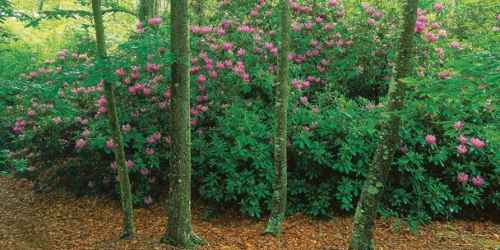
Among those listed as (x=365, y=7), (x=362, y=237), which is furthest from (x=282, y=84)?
(x=365, y=7)

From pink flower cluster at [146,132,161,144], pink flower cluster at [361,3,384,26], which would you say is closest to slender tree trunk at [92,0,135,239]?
pink flower cluster at [146,132,161,144]

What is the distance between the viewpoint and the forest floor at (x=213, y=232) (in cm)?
582

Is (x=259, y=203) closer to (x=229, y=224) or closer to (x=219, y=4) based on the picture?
(x=229, y=224)

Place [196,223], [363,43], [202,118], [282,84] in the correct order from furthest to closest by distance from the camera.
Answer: [363,43]
[202,118]
[196,223]
[282,84]

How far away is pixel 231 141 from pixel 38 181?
4.24 metres

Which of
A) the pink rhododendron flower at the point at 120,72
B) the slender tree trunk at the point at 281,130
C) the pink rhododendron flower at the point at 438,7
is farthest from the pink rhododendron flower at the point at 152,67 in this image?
the pink rhododendron flower at the point at 438,7

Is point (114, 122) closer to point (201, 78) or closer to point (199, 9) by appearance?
point (201, 78)

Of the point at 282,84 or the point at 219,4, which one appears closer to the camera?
the point at 282,84

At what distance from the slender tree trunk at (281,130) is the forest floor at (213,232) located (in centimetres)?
30

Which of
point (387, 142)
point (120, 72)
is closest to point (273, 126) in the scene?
point (387, 142)

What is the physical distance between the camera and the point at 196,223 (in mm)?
6484

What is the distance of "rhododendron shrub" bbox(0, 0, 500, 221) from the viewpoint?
6543 millimetres

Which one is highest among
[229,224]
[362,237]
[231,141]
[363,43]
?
[363,43]

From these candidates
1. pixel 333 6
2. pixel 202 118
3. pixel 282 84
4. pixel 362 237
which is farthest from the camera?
pixel 333 6
